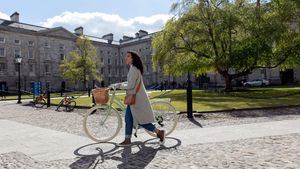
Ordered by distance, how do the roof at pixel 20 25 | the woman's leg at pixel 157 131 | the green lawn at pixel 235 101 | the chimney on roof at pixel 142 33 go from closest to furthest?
the woman's leg at pixel 157 131
the green lawn at pixel 235 101
the roof at pixel 20 25
the chimney on roof at pixel 142 33

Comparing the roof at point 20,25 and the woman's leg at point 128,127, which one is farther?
the roof at point 20,25

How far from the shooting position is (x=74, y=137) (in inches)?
354

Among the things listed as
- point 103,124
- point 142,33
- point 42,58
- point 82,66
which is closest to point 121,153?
point 103,124

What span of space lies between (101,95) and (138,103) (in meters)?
0.87

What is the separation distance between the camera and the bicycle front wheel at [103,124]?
790 centimetres

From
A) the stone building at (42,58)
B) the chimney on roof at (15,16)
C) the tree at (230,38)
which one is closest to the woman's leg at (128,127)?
the tree at (230,38)

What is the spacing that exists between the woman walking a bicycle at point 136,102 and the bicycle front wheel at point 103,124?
0.49 meters

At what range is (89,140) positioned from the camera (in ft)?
27.7

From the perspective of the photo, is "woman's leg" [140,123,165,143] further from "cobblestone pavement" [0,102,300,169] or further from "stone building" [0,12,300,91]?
"stone building" [0,12,300,91]

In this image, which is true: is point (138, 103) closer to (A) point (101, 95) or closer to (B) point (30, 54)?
(A) point (101, 95)

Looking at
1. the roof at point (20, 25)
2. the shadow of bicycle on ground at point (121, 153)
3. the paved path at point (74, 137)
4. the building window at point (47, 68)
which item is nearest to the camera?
the shadow of bicycle on ground at point (121, 153)

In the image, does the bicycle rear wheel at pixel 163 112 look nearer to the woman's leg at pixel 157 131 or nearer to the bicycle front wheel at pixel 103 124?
the woman's leg at pixel 157 131

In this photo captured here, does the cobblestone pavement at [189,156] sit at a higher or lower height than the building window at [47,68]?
lower

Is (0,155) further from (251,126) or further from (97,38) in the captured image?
(97,38)
